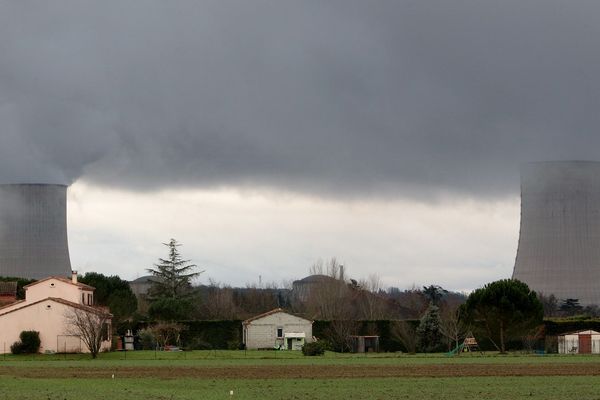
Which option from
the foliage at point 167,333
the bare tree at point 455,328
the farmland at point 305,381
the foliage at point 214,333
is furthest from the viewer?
the foliage at point 214,333

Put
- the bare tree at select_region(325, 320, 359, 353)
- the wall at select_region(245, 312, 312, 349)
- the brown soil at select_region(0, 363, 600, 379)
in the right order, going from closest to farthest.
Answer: the brown soil at select_region(0, 363, 600, 379) < the bare tree at select_region(325, 320, 359, 353) < the wall at select_region(245, 312, 312, 349)

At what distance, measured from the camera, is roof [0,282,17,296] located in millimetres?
97500

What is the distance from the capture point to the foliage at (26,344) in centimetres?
7281

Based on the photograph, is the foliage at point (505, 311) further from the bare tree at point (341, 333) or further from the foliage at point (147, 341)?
the foliage at point (147, 341)

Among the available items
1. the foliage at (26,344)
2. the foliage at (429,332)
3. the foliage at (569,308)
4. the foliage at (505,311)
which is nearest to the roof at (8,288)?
the foliage at (26,344)

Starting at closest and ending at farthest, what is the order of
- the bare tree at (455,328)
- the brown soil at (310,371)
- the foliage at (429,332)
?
1. the brown soil at (310,371)
2. the bare tree at (455,328)
3. the foliage at (429,332)

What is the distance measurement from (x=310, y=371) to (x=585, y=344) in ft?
125

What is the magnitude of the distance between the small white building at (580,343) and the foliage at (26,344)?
36939 millimetres

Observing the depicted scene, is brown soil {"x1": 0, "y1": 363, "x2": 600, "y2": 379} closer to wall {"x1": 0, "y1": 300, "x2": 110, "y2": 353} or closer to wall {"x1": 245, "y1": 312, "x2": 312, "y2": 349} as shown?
wall {"x1": 0, "y1": 300, "x2": 110, "y2": 353}

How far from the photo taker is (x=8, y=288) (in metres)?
98.5

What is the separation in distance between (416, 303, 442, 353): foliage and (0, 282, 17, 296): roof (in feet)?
121

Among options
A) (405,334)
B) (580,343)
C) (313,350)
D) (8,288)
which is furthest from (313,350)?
(8,288)

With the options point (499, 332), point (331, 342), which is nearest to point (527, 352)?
point (499, 332)

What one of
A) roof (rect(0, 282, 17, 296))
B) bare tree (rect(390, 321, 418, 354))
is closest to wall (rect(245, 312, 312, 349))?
bare tree (rect(390, 321, 418, 354))
